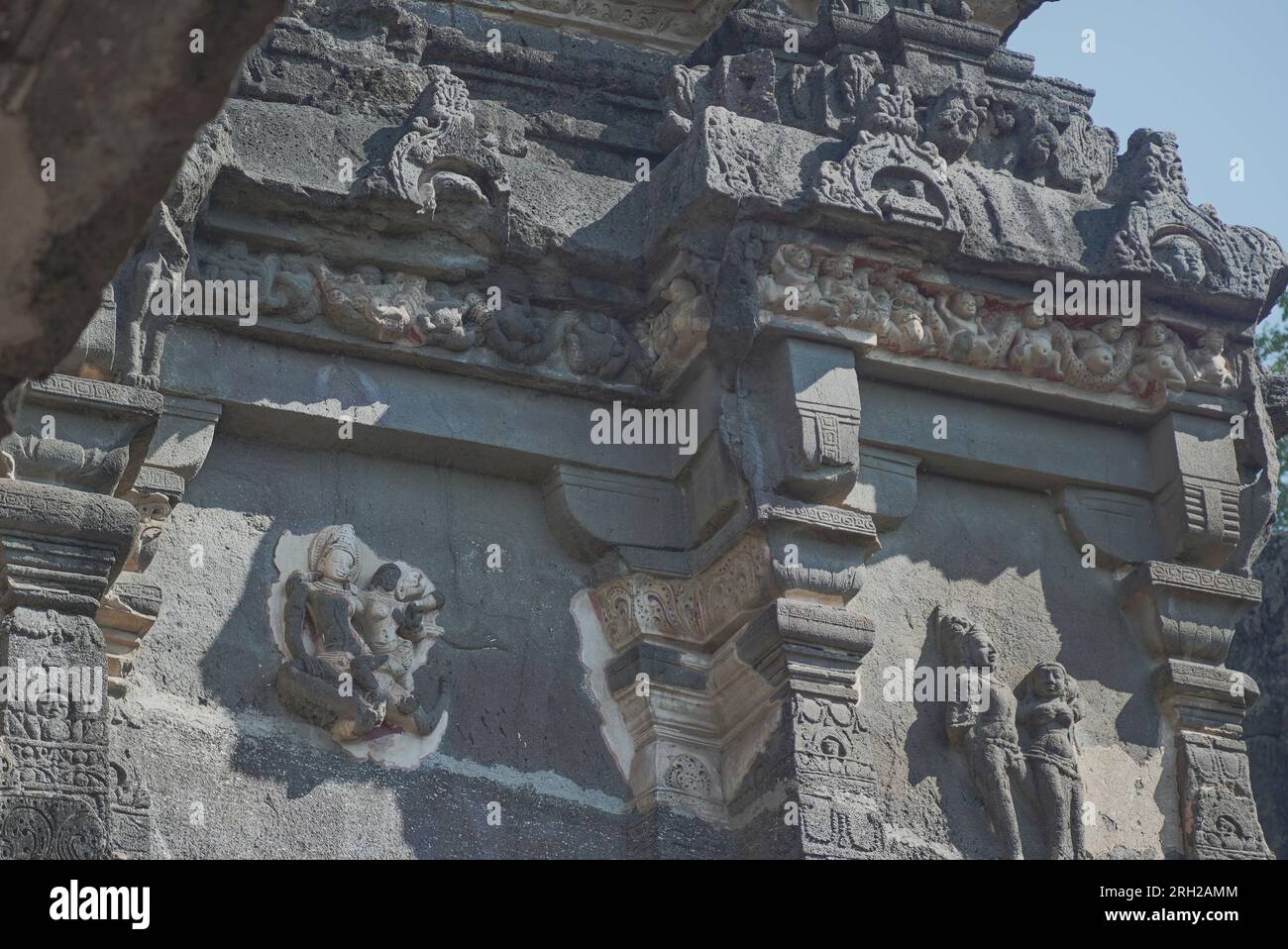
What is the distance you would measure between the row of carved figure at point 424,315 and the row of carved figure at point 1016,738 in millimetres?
1508

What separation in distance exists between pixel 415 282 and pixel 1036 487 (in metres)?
2.39

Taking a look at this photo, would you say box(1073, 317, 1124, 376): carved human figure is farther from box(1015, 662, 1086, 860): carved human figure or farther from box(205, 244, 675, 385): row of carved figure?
box(205, 244, 675, 385): row of carved figure

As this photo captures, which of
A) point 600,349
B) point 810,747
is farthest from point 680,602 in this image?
point 600,349

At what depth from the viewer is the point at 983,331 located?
805cm

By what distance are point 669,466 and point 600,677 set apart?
2.65 ft

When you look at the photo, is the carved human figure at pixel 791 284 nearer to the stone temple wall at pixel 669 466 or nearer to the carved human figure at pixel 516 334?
the stone temple wall at pixel 669 466

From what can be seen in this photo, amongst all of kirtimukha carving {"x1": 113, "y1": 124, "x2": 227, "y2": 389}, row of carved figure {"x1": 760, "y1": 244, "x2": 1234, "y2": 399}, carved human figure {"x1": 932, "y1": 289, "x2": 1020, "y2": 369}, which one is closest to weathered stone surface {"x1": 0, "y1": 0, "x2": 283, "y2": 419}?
kirtimukha carving {"x1": 113, "y1": 124, "x2": 227, "y2": 389}

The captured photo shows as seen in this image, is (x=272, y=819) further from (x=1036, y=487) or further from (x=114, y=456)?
(x=1036, y=487)

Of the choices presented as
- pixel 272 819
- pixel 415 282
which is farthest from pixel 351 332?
pixel 272 819

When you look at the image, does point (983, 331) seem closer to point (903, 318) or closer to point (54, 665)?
point (903, 318)

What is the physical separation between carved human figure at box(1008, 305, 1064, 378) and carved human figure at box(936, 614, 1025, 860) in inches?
37.4

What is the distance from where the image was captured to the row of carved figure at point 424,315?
24.7 ft

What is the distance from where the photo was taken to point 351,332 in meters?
7.61

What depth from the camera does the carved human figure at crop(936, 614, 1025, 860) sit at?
7566 mm
